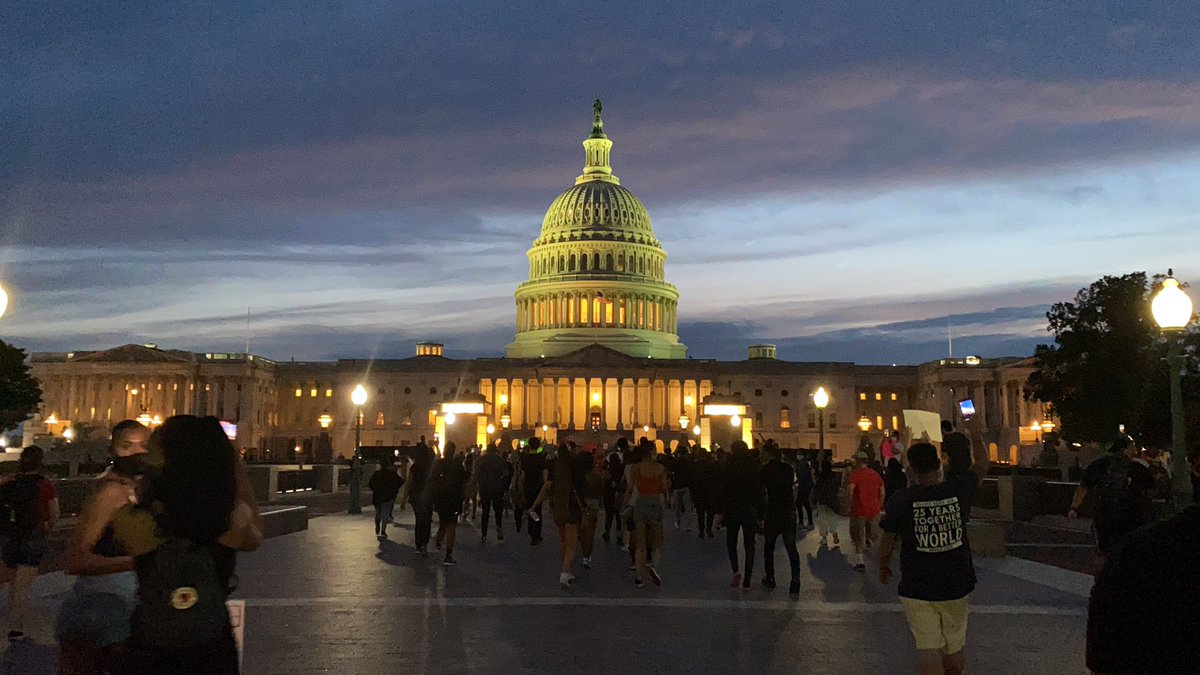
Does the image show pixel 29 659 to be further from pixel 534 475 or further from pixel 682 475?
pixel 682 475

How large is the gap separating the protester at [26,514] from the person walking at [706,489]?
14.0m

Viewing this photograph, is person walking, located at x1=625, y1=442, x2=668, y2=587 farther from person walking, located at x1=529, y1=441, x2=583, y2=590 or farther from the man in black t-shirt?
the man in black t-shirt

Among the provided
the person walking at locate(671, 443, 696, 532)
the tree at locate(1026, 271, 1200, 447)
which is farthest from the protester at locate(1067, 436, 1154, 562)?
the tree at locate(1026, 271, 1200, 447)

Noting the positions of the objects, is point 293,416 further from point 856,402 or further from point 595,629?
point 595,629

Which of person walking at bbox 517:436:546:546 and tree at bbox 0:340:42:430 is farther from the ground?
tree at bbox 0:340:42:430

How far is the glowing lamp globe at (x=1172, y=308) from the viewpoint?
47.9 feet

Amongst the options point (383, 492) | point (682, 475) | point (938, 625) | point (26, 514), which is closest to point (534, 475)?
point (383, 492)

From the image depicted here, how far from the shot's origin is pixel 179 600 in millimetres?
→ 5629

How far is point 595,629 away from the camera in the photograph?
13.7 metres

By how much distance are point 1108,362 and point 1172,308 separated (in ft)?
174

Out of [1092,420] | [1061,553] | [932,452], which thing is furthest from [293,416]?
[932,452]

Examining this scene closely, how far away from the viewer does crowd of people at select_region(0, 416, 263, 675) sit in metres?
5.64

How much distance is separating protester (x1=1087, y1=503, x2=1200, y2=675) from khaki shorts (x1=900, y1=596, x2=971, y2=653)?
511cm

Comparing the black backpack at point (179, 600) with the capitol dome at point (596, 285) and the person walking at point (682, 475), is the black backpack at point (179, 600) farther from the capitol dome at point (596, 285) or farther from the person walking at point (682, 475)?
the capitol dome at point (596, 285)
